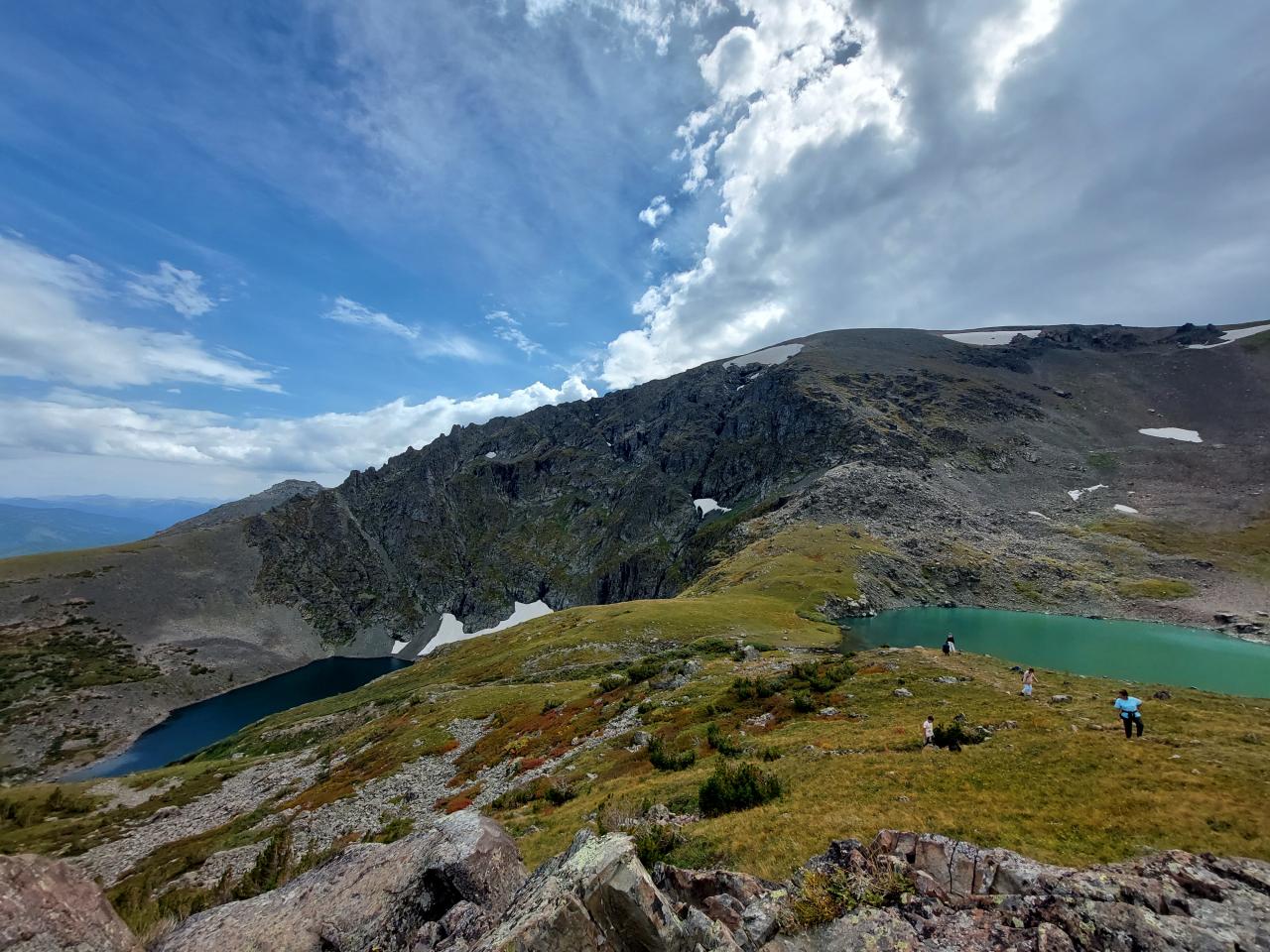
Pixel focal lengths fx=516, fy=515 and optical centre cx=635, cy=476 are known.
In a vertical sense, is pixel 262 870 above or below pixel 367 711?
above

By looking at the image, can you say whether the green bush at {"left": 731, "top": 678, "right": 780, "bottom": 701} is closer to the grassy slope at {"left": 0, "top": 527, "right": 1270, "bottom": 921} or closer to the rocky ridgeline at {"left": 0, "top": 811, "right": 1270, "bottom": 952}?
the grassy slope at {"left": 0, "top": 527, "right": 1270, "bottom": 921}

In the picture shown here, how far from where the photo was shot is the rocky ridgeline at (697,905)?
9352mm

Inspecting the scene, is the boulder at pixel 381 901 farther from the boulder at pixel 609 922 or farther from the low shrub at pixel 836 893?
the low shrub at pixel 836 893

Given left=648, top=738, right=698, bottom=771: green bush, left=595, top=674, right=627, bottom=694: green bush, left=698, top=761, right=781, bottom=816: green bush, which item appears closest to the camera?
left=698, top=761, right=781, bottom=816: green bush

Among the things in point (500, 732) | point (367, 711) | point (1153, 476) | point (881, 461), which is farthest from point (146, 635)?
point (1153, 476)

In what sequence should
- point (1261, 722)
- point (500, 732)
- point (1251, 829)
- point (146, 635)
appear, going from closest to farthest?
A: 1. point (1251, 829)
2. point (1261, 722)
3. point (500, 732)
4. point (146, 635)

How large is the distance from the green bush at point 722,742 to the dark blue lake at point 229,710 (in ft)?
432

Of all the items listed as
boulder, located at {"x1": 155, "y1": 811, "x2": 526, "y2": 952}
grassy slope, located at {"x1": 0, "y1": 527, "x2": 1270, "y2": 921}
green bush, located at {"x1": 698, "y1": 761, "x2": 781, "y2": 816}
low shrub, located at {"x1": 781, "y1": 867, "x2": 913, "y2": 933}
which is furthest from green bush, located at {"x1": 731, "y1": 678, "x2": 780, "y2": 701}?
low shrub, located at {"x1": 781, "y1": 867, "x2": 913, "y2": 933}

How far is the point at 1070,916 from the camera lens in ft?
30.8

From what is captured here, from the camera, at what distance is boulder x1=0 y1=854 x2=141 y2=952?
9914 millimetres

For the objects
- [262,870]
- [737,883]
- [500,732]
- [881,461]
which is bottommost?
[500,732]

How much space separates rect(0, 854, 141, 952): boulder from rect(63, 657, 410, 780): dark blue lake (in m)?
136

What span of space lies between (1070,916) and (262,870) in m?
28.2

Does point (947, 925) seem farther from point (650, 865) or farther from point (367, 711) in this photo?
point (367, 711)
